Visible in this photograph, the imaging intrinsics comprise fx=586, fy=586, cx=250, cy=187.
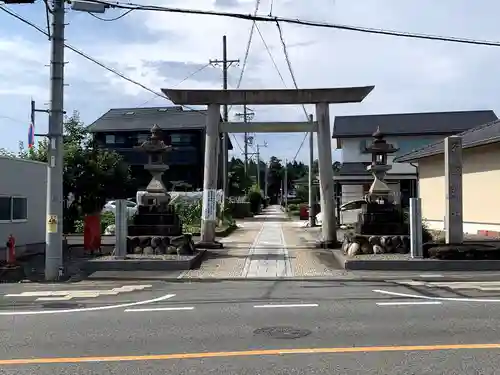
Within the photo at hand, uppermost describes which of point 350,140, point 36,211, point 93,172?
point 350,140

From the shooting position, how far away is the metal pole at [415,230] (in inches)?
589

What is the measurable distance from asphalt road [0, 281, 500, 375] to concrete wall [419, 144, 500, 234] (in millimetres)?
12112

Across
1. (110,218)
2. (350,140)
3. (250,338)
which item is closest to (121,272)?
(250,338)

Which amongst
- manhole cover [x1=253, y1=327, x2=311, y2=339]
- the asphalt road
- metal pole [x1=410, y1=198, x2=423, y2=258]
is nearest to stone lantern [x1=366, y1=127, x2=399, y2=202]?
metal pole [x1=410, y1=198, x2=423, y2=258]

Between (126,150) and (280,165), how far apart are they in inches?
3185

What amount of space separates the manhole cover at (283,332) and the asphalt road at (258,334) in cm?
1

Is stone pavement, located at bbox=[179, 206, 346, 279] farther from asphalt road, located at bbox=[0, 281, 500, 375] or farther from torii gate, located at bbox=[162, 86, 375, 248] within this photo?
asphalt road, located at bbox=[0, 281, 500, 375]

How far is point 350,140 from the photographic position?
44.3 m

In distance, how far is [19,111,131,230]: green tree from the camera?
3203 cm

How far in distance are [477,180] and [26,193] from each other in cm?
1664

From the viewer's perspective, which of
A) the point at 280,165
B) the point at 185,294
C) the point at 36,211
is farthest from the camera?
the point at 280,165

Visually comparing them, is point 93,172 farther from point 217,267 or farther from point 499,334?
point 499,334

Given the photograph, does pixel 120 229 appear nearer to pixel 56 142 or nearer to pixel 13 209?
pixel 56 142

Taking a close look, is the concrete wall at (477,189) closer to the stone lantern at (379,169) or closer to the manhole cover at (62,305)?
the stone lantern at (379,169)
